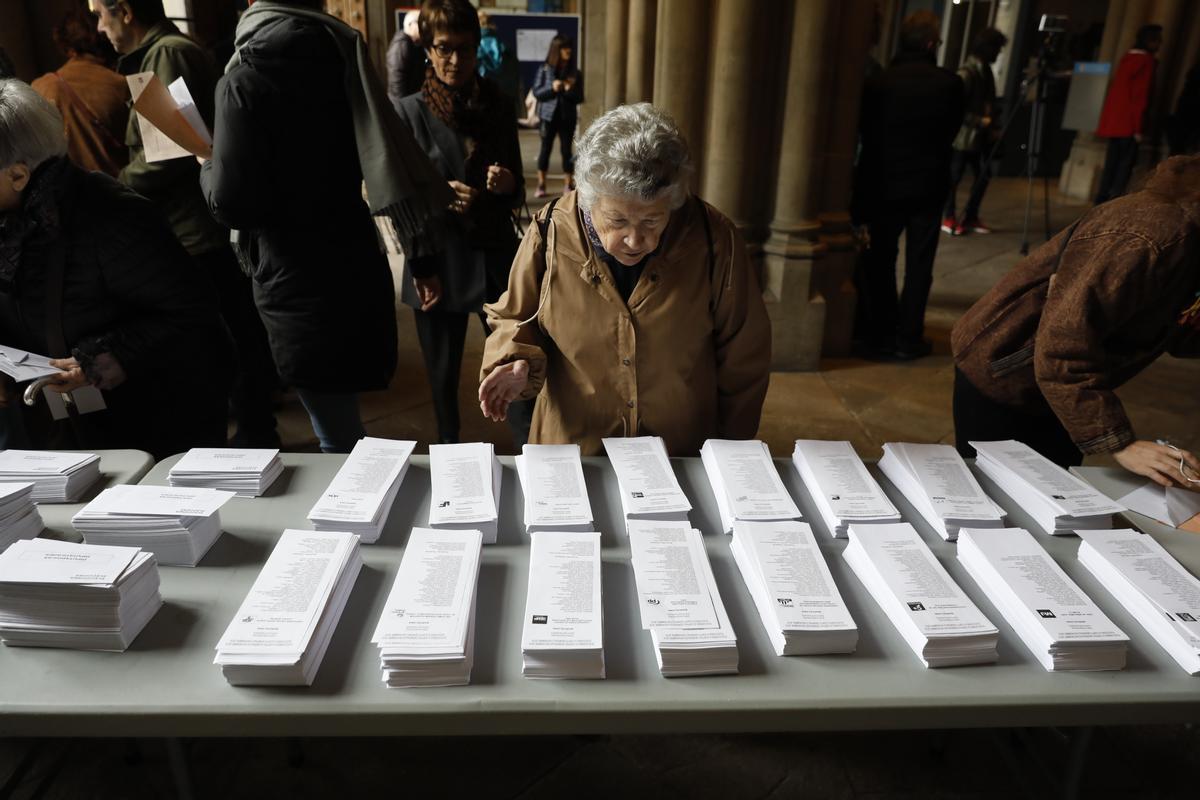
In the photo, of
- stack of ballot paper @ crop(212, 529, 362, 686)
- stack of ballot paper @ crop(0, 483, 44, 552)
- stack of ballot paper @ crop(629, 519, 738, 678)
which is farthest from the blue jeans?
stack of ballot paper @ crop(629, 519, 738, 678)

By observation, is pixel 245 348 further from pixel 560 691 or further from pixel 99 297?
pixel 560 691

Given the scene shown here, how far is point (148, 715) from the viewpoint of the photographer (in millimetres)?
1262

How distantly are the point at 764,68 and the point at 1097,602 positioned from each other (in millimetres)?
3703

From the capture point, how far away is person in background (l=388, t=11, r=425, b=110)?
16.0 ft

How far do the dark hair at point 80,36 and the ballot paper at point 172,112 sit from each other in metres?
1.19

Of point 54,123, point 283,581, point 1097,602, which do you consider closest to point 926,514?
point 1097,602

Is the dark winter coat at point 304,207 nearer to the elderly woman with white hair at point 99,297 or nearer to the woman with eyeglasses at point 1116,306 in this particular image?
the elderly woman with white hair at point 99,297

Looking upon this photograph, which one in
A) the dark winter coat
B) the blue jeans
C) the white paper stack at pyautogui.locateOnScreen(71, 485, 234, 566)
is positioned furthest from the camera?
the blue jeans

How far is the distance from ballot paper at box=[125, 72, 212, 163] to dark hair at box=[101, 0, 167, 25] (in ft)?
1.87

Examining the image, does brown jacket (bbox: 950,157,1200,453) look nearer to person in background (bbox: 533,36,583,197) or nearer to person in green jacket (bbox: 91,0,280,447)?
person in green jacket (bbox: 91,0,280,447)

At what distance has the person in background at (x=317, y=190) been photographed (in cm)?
234

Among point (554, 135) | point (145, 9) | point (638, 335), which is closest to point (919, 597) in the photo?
point (638, 335)

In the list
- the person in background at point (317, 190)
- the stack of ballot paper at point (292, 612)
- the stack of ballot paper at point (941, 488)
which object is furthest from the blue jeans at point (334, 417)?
the stack of ballot paper at point (941, 488)

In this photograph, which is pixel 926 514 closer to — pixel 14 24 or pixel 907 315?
pixel 907 315
